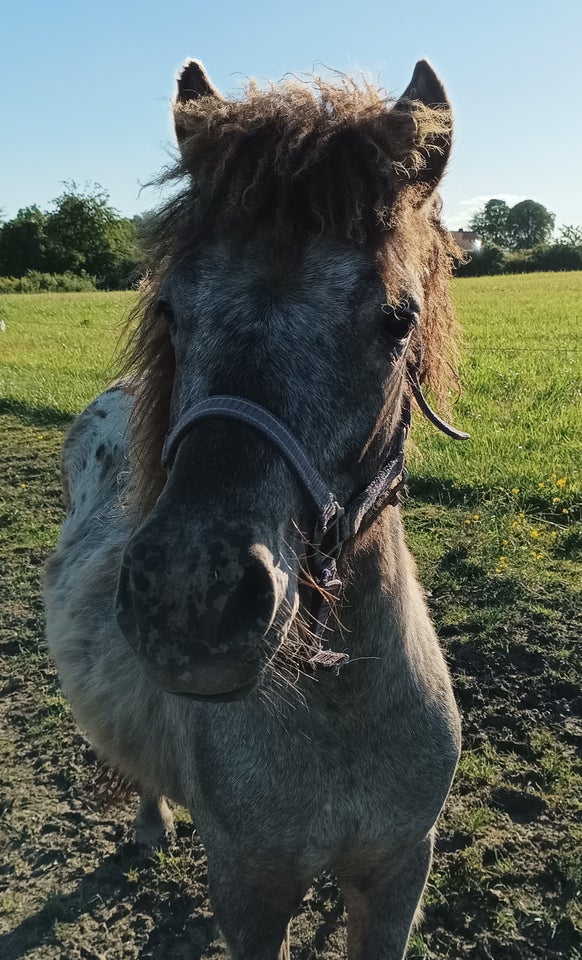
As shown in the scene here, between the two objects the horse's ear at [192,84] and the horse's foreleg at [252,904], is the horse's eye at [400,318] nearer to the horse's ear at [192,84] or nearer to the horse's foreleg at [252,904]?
the horse's ear at [192,84]

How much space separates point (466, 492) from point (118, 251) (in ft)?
210

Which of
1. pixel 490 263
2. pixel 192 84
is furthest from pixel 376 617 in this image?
pixel 490 263

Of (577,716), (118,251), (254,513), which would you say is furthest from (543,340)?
(118,251)

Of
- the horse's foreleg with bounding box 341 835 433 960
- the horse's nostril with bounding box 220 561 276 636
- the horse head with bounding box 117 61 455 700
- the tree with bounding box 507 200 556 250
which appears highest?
the tree with bounding box 507 200 556 250

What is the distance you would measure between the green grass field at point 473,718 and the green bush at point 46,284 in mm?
47036

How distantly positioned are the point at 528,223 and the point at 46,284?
86231mm

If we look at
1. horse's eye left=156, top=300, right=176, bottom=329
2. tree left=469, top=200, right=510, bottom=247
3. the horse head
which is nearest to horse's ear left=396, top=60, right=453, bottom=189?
the horse head

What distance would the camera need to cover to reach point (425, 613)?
8.50ft

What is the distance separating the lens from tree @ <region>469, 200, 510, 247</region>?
365 feet

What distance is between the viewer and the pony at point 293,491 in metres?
1.40

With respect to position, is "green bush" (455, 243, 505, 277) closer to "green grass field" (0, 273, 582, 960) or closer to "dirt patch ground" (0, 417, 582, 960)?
"green grass field" (0, 273, 582, 960)

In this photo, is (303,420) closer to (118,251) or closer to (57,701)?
(57,701)

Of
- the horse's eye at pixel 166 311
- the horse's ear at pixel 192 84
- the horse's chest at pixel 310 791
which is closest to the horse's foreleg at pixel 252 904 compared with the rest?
the horse's chest at pixel 310 791

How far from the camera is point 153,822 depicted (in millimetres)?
3348
